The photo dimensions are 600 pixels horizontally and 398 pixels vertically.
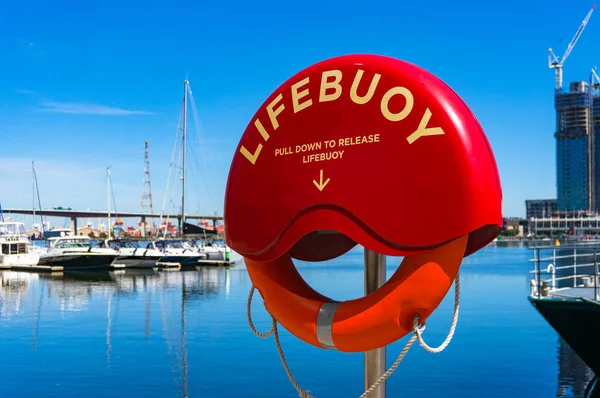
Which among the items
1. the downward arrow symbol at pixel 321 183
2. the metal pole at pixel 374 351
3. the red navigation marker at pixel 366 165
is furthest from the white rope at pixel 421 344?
the downward arrow symbol at pixel 321 183

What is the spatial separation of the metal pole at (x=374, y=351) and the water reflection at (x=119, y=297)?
1077cm

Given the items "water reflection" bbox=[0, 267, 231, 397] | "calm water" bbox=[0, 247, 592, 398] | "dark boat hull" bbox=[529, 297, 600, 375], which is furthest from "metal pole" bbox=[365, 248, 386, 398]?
"water reflection" bbox=[0, 267, 231, 397]

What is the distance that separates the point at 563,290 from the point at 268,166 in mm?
10212

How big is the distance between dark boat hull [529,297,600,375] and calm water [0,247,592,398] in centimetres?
248

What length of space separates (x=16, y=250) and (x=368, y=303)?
5163 centimetres

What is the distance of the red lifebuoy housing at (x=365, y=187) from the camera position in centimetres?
234

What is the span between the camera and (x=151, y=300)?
29547 millimetres

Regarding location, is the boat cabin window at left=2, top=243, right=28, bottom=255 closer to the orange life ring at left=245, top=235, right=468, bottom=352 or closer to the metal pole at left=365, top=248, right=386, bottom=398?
the orange life ring at left=245, top=235, right=468, bottom=352

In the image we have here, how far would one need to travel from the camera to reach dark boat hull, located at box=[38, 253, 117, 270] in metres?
45.7

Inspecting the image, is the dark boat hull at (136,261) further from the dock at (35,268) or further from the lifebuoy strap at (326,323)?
the lifebuoy strap at (326,323)

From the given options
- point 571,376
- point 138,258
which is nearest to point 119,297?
point 138,258

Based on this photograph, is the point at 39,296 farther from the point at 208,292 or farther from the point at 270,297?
the point at 270,297

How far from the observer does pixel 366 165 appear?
8.11ft

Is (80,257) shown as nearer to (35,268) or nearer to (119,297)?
(35,268)
